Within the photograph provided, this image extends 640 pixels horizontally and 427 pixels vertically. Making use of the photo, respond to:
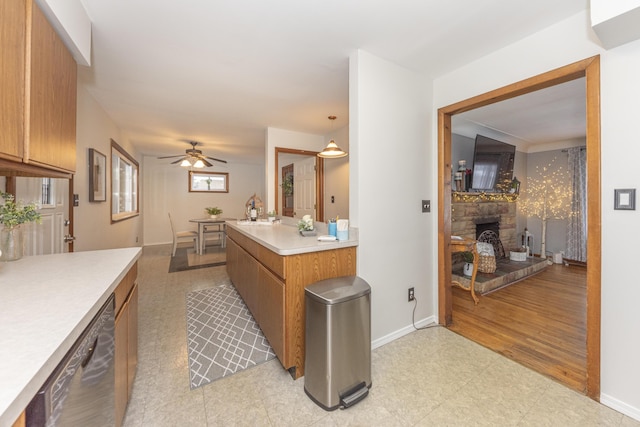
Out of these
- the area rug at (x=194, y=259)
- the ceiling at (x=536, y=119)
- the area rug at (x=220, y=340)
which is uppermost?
the ceiling at (x=536, y=119)

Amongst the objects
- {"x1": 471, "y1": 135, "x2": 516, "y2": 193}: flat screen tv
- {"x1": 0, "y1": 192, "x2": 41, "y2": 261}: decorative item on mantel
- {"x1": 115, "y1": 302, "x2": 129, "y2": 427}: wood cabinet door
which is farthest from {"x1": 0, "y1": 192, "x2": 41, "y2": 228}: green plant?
{"x1": 471, "y1": 135, "x2": 516, "y2": 193}: flat screen tv

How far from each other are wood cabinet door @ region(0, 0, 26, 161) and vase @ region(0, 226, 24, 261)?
0.59 m

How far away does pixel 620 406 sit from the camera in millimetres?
1450

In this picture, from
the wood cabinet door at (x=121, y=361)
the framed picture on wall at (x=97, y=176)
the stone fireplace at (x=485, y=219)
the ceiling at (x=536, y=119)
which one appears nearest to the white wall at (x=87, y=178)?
the framed picture on wall at (x=97, y=176)

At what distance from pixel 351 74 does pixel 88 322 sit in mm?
2190

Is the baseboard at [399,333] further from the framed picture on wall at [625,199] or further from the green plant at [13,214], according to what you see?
the green plant at [13,214]

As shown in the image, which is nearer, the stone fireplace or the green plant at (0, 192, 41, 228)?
the green plant at (0, 192, 41, 228)

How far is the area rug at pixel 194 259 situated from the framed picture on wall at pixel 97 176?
5.32 ft

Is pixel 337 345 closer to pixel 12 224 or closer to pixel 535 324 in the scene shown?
pixel 12 224

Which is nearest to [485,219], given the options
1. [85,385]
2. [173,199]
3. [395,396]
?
[395,396]

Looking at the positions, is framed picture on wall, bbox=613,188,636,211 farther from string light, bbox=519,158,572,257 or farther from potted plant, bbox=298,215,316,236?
string light, bbox=519,158,572,257

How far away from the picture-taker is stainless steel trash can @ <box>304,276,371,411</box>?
146 centimetres

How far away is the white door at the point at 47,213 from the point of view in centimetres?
171

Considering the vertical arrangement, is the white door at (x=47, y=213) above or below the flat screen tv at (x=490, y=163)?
below
